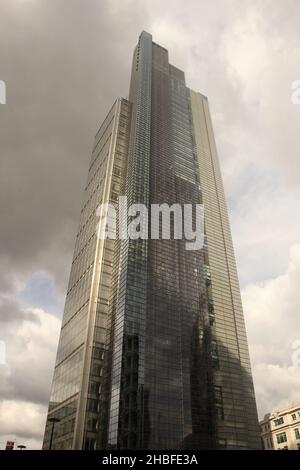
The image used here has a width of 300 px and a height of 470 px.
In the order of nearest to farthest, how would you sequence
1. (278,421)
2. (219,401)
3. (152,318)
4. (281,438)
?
(152,318) → (219,401) → (281,438) → (278,421)

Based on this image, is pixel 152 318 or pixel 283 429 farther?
pixel 283 429

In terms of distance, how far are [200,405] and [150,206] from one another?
187 ft

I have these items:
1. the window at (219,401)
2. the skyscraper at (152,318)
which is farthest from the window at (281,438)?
the window at (219,401)

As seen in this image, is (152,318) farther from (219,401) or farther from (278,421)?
(278,421)

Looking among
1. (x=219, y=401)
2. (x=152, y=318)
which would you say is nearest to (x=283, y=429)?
(x=219, y=401)

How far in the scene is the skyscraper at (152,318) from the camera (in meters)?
87.1

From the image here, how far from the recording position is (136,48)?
175625 mm

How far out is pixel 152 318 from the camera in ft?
321

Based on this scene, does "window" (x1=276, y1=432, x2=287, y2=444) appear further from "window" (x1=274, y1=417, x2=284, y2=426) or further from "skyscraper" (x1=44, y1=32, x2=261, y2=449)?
"skyscraper" (x1=44, y1=32, x2=261, y2=449)

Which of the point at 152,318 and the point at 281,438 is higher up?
the point at 152,318

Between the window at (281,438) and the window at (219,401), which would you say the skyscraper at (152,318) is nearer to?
the window at (219,401)

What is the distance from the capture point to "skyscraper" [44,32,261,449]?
8706 centimetres

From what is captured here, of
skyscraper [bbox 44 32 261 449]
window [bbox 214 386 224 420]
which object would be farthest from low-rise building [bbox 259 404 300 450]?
window [bbox 214 386 224 420]
